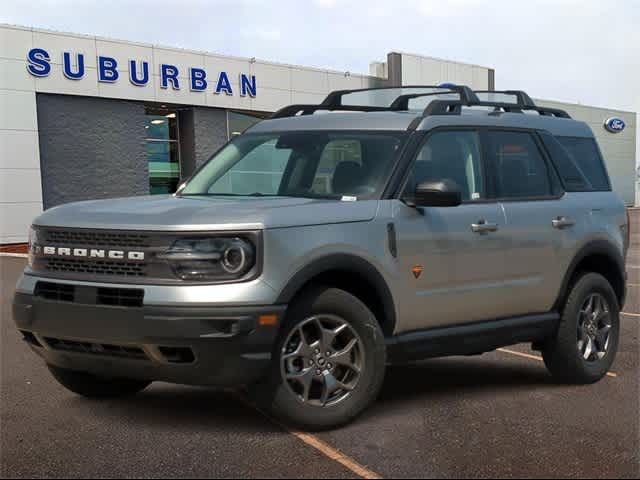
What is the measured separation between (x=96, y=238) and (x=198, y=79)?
84.5ft

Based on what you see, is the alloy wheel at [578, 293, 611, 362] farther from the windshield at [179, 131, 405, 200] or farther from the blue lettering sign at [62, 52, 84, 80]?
the blue lettering sign at [62, 52, 84, 80]

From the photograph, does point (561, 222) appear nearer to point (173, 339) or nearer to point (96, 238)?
point (173, 339)

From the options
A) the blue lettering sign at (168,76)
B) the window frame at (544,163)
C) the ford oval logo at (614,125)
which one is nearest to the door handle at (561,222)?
the window frame at (544,163)

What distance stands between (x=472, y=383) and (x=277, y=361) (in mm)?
2390

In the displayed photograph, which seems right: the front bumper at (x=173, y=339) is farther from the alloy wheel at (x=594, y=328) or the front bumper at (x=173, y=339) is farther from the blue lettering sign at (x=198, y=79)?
the blue lettering sign at (x=198, y=79)

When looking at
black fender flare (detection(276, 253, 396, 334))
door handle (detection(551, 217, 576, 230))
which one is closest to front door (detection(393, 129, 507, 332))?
black fender flare (detection(276, 253, 396, 334))

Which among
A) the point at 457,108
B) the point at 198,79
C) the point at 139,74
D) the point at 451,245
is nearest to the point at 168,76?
the point at 139,74

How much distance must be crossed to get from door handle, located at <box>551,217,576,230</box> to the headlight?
281 cm

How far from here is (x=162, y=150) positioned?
30.5 m

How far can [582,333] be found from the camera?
6.99 metres

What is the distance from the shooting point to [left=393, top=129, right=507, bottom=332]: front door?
5.64m

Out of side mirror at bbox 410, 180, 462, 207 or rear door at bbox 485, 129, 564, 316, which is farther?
rear door at bbox 485, 129, 564, 316

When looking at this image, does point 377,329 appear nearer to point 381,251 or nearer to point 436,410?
point 381,251

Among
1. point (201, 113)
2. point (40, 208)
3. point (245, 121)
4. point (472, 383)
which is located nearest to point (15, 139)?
point (40, 208)
